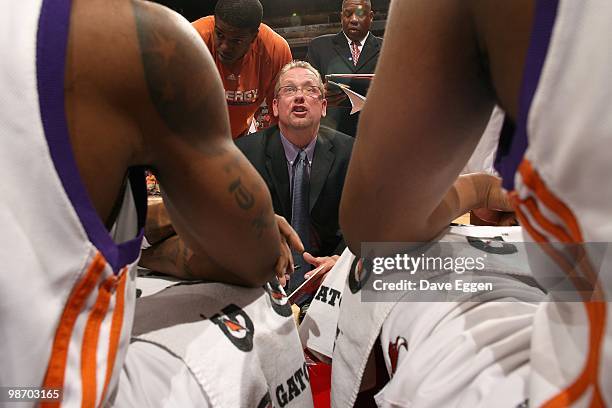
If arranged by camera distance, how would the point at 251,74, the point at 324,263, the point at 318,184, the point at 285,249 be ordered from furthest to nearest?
the point at 251,74, the point at 318,184, the point at 324,263, the point at 285,249

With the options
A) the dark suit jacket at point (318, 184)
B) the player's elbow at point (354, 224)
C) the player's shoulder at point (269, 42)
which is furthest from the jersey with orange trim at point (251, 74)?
the player's elbow at point (354, 224)

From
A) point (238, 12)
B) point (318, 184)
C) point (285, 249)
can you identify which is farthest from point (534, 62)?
point (238, 12)

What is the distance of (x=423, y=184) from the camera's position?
71 cm

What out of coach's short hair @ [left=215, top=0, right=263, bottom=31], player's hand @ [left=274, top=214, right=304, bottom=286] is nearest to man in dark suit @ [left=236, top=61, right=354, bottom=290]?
coach's short hair @ [left=215, top=0, right=263, bottom=31]

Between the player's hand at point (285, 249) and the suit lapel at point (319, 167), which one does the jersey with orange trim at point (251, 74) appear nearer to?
the suit lapel at point (319, 167)

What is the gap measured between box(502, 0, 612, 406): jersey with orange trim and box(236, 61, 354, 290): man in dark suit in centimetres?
163

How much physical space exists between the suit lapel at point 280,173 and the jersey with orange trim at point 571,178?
1.70 metres

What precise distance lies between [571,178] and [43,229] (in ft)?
1.71

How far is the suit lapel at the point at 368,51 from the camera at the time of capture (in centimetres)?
339

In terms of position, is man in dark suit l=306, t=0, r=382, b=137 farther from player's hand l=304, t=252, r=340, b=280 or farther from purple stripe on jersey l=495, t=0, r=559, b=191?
purple stripe on jersey l=495, t=0, r=559, b=191

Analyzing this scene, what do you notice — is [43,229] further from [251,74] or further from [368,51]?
[368,51]

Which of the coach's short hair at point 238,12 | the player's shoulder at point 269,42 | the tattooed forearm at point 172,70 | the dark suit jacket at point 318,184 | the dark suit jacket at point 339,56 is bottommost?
the dark suit jacket at point 318,184

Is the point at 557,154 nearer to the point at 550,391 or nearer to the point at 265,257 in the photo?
the point at 550,391

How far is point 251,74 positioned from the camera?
2674 millimetres
